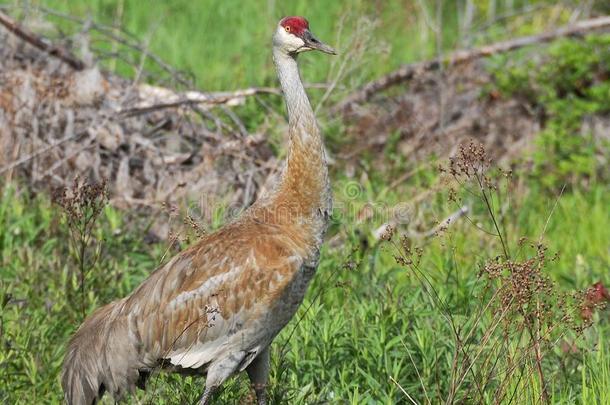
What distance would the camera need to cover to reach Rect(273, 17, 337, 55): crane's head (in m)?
5.39

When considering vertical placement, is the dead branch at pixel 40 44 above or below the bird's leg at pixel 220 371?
above

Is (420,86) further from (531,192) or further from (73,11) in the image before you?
(73,11)

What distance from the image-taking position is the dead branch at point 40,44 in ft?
27.5

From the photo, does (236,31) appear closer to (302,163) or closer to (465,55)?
(465,55)

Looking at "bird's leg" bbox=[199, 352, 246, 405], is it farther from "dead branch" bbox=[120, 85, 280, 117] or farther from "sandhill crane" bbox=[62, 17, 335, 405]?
"dead branch" bbox=[120, 85, 280, 117]

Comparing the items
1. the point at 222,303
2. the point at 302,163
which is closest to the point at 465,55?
the point at 302,163

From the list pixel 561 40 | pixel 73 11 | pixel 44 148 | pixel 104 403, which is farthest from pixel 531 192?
pixel 73 11

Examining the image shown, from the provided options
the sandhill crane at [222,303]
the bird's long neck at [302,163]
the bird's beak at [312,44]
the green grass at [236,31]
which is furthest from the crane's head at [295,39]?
the green grass at [236,31]

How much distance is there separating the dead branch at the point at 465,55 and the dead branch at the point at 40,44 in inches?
98.9

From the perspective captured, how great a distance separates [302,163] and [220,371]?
42.1 inches

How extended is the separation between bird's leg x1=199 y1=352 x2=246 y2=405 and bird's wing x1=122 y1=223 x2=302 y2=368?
0.18 feet

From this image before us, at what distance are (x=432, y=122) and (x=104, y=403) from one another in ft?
17.9

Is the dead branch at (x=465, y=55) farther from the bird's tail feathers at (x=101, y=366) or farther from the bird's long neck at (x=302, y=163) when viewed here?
the bird's tail feathers at (x=101, y=366)

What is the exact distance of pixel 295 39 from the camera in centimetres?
539
